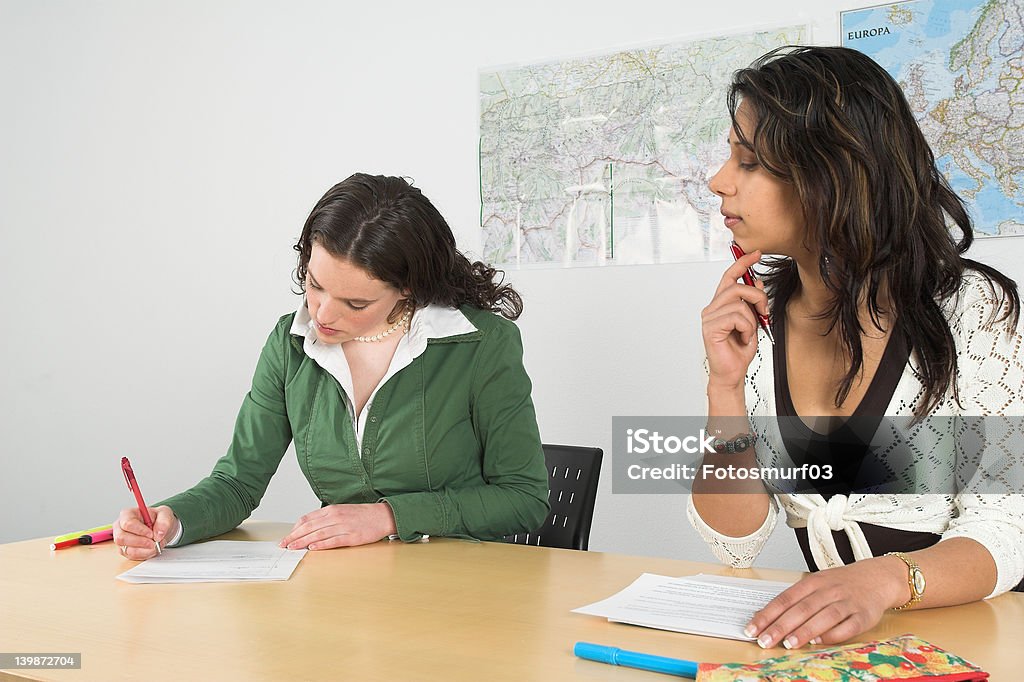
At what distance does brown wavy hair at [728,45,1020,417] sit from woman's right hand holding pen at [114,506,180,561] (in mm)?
1115

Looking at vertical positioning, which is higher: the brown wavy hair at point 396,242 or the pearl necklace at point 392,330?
the brown wavy hair at point 396,242

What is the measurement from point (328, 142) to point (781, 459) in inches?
91.8

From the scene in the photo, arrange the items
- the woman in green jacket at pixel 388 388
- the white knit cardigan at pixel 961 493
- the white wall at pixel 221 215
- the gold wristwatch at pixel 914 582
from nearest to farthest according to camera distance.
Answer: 1. the gold wristwatch at pixel 914 582
2. the white knit cardigan at pixel 961 493
3. the woman in green jacket at pixel 388 388
4. the white wall at pixel 221 215

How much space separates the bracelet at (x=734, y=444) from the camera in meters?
1.55

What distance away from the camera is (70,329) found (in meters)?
4.09

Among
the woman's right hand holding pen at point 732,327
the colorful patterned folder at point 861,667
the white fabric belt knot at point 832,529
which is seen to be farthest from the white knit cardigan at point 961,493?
the colorful patterned folder at point 861,667

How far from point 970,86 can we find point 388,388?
1.63m

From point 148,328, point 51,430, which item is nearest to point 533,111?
point 148,328

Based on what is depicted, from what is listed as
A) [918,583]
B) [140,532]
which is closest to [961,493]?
[918,583]

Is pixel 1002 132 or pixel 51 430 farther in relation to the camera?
pixel 51 430

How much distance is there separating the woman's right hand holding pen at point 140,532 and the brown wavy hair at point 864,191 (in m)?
1.11

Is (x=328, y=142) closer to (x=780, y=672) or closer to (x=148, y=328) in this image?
(x=148, y=328)

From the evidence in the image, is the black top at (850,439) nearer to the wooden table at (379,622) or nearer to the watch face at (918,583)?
the wooden table at (379,622)

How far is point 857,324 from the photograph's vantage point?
5.03 ft
